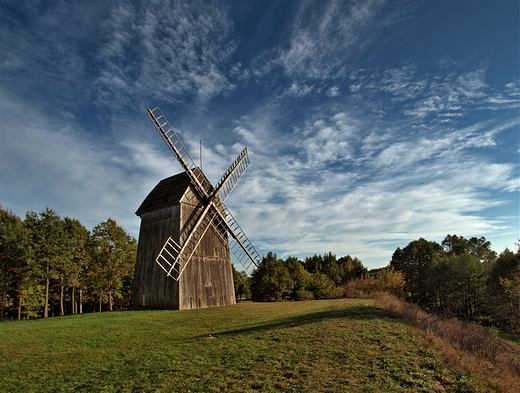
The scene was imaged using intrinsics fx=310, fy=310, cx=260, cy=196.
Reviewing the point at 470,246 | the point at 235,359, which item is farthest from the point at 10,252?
the point at 470,246

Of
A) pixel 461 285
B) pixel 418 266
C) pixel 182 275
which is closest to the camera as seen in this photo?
pixel 182 275

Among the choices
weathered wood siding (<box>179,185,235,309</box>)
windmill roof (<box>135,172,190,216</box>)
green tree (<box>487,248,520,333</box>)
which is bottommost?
green tree (<box>487,248,520,333</box>)

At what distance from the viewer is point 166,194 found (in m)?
25.2

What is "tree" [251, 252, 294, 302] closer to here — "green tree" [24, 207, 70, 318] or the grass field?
"green tree" [24, 207, 70, 318]

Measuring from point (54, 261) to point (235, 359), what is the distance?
1092 inches

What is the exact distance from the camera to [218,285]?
Answer: 25594 mm

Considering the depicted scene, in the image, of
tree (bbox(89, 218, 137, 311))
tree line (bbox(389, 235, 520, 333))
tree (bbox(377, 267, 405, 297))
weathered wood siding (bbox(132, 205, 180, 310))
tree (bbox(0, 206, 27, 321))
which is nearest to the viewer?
weathered wood siding (bbox(132, 205, 180, 310))

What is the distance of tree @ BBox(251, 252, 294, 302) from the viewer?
4506cm

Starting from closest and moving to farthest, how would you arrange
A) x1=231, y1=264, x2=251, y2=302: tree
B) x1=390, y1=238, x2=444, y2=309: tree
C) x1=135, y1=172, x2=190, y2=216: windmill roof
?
x1=135, y1=172, x2=190, y2=216: windmill roof
x1=390, y1=238, x2=444, y2=309: tree
x1=231, y1=264, x2=251, y2=302: tree

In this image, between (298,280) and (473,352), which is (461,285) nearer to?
(298,280)

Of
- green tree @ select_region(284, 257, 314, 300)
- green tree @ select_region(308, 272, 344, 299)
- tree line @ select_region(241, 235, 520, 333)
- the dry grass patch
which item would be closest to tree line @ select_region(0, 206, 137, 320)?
tree line @ select_region(241, 235, 520, 333)

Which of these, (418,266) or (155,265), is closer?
(155,265)

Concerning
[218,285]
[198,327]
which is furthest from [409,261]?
[198,327]

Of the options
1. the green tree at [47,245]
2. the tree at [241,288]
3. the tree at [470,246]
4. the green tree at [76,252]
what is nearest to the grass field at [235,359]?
the green tree at [47,245]
